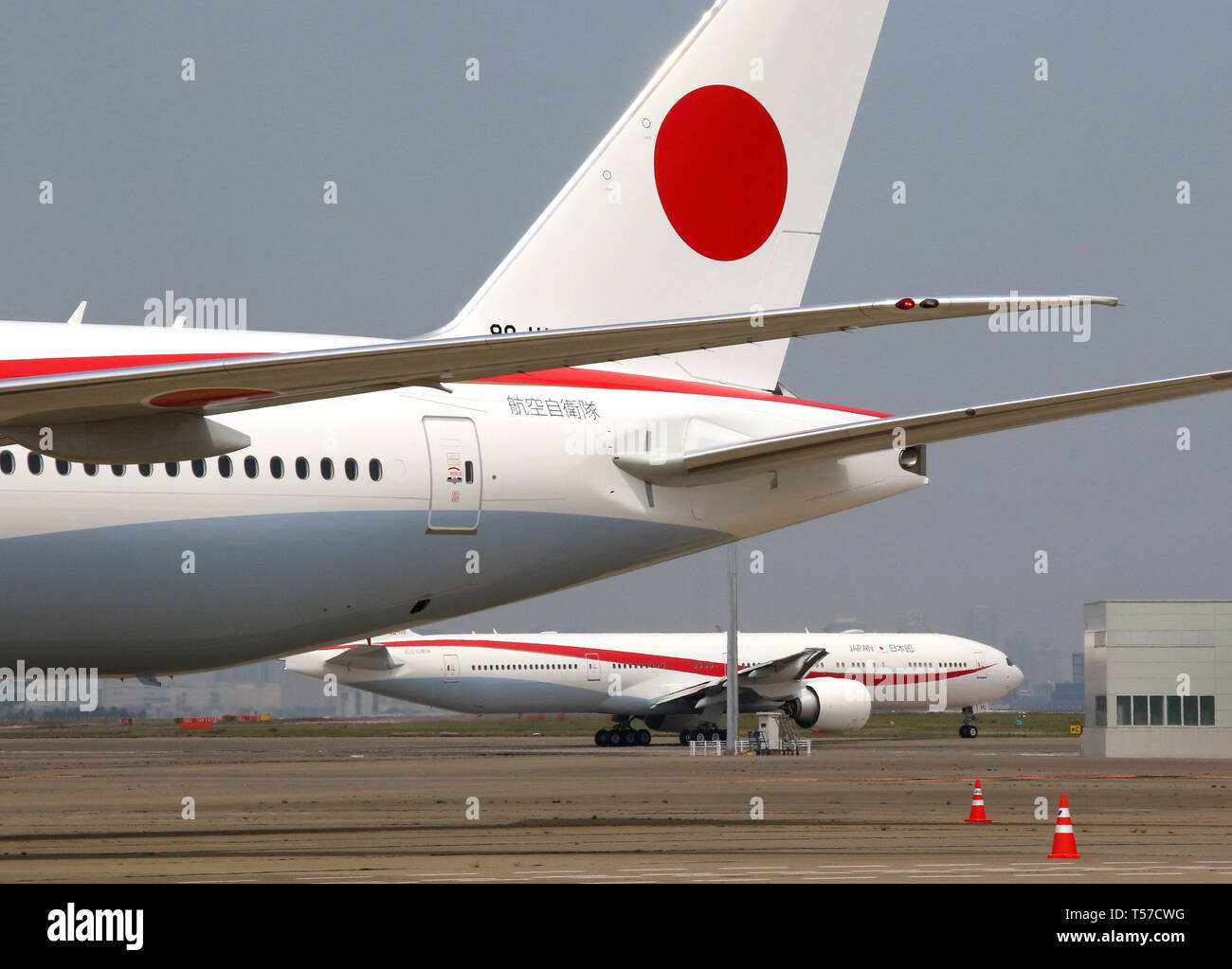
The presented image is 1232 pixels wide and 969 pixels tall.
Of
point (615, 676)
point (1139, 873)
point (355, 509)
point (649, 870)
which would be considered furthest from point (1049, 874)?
point (615, 676)

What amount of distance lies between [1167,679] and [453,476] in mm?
32640

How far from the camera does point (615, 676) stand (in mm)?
56344

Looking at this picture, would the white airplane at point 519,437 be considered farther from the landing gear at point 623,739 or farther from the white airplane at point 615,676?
the landing gear at point 623,739

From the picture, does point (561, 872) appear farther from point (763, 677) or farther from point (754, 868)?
point (763, 677)

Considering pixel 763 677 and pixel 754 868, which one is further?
pixel 763 677

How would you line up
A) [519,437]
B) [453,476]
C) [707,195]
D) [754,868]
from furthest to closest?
[707,195] → [519,437] → [453,476] → [754,868]

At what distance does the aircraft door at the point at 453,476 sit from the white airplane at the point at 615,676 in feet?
126

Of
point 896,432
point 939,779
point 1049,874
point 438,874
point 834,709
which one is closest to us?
point 438,874

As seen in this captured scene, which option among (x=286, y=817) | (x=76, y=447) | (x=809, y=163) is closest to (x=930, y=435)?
(x=809, y=163)

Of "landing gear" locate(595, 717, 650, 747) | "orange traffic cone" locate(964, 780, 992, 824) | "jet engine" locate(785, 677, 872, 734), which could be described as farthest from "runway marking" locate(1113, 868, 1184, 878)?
"landing gear" locate(595, 717, 650, 747)

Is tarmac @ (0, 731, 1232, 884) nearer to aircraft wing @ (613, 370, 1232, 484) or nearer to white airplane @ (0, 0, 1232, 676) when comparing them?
white airplane @ (0, 0, 1232, 676)

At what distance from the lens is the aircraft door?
1538 centimetres
